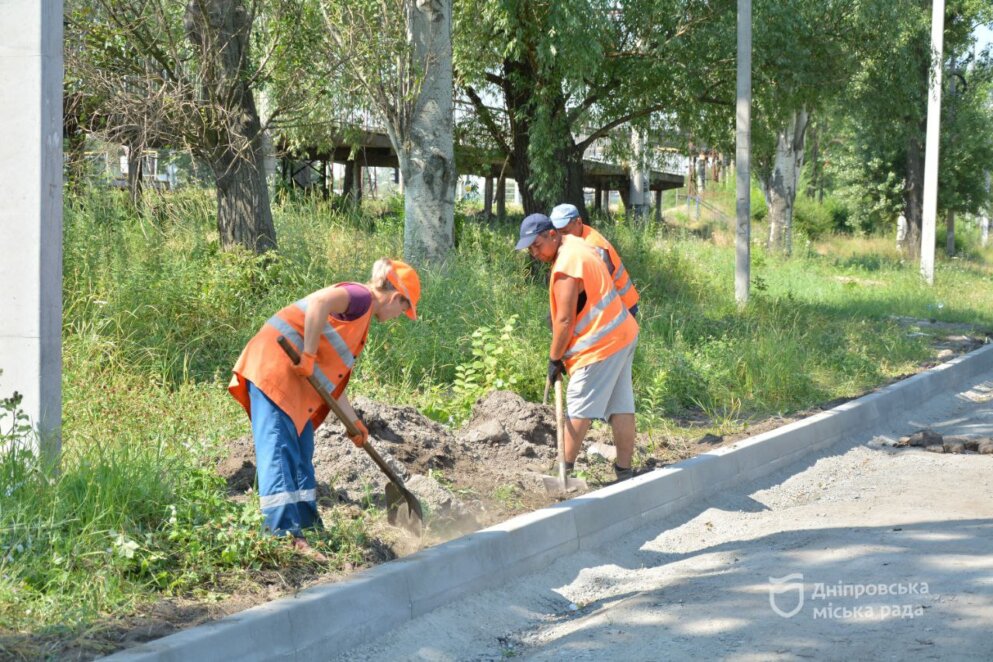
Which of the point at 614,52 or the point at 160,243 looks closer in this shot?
the point at 160,243

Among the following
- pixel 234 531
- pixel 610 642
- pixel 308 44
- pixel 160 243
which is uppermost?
pixel 308 44

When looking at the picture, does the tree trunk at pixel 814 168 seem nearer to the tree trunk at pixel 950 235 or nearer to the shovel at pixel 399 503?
the tree trunk at pixel 950 235

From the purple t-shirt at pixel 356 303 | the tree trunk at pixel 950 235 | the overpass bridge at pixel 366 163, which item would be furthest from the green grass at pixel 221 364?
the tree trunk at pixel 950 235

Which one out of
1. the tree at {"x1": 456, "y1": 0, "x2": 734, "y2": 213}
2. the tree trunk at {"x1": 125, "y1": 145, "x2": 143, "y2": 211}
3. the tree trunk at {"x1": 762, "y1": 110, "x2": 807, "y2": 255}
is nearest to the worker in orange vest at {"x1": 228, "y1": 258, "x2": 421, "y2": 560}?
the tree trunk at {"x1": 125, "y1": 145, "x2": 143, "y2": 211}

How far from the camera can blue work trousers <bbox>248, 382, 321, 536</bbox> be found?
5137 millimetres

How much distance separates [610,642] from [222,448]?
2.88 m

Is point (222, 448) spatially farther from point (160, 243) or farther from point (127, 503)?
point (160, 243)

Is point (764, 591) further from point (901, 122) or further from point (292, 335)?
point (901, 122)

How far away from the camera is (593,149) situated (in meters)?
29.0

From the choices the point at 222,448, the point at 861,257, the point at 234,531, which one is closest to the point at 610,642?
the point at 234,531

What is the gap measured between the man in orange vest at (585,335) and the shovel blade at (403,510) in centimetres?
171

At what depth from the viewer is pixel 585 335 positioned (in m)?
7.25

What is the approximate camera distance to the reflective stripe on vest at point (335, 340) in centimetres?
525

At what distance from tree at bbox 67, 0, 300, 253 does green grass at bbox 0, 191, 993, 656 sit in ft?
1.98
